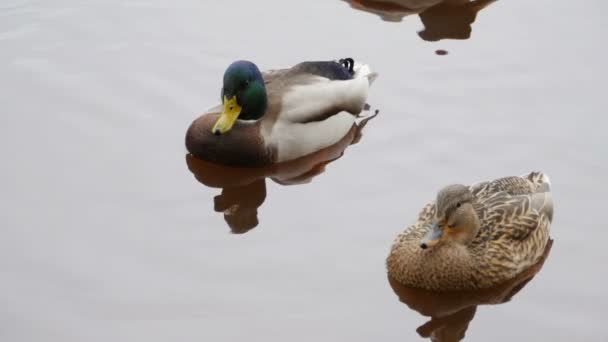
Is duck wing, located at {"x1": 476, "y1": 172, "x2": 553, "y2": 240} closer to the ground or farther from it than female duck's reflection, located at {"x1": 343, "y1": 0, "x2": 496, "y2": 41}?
closer to the ground

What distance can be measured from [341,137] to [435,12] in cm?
222

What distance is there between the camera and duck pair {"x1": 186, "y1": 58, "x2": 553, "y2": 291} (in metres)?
6.17

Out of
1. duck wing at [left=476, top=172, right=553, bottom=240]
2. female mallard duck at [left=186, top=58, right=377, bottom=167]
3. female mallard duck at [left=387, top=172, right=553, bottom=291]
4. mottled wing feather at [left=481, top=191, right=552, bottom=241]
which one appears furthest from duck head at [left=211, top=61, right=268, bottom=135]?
mottled wing feather at [left=481, top=191, right=552, bottom=241]

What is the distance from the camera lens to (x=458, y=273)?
20.2 ft

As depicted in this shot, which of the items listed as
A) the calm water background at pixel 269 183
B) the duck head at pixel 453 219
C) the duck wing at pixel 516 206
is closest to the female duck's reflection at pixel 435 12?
the calm water background at pixel 269 183

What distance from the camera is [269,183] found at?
300 inches

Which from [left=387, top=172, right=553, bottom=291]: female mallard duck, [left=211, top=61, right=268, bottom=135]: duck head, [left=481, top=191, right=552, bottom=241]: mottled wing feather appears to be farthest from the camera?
[left=211, top=61, right=268, bottom=135]: duck head

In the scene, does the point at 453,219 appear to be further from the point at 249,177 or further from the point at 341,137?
the point at 341,137

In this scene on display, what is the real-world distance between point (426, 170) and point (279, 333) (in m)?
2.00

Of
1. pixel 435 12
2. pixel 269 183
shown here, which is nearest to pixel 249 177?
pixel 269 183

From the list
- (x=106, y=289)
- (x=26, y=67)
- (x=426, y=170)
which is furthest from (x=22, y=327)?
(x=26, y=67)

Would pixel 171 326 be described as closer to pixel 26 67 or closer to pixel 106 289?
pixel 106 289

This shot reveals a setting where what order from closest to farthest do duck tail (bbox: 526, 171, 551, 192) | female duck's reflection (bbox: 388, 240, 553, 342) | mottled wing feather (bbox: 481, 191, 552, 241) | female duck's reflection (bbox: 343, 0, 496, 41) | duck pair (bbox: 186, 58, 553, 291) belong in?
1. female duck's reflection (bbox: 388, 240, 553, 342)
2. duck pair (bbox: 186, 58, 553, 291)
3. mottled wing feather (bbox: 481, 191, 552, 241)
4. duck tail (bbox: 526, 171, 551, 192)
5. female duck's reflection (bbox: 343, 0, 496, 41)

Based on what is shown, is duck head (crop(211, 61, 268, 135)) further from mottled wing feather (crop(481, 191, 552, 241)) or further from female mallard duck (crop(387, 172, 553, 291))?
mottled wing feather (crop(481, 191, 552, 241))
